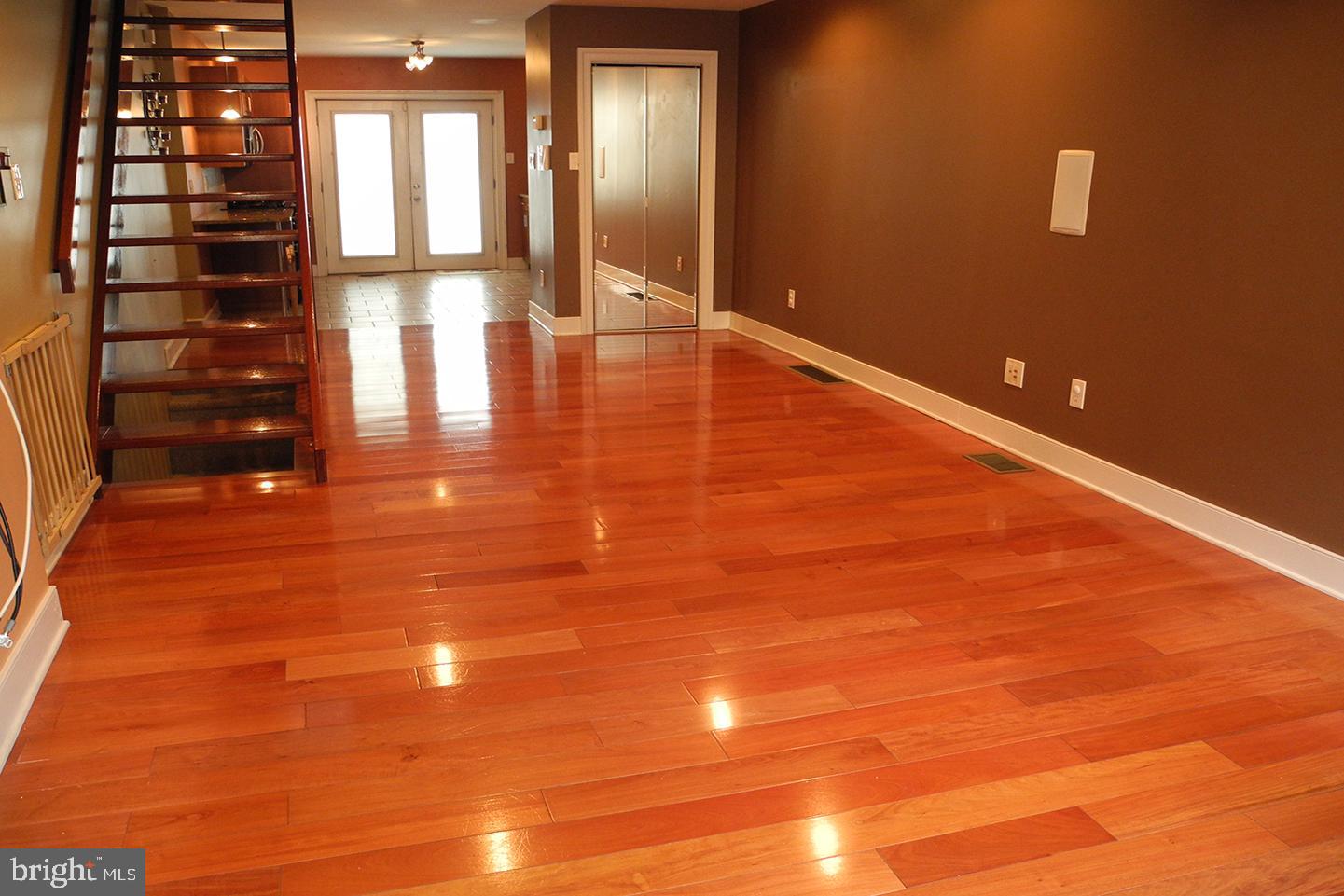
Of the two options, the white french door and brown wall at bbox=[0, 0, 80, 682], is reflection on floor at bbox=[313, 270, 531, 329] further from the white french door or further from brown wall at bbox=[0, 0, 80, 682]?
brown wall at bbox=[0, 0, 80, 682]

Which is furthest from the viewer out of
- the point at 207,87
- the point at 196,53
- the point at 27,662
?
the point at 207,87

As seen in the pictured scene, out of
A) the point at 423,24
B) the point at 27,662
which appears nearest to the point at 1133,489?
the point at 27,662

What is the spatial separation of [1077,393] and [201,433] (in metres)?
3.70

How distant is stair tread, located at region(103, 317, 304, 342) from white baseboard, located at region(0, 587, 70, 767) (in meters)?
1.83

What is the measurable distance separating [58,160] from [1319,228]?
181 inches

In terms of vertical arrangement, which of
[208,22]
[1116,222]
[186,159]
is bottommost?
[1116,222]

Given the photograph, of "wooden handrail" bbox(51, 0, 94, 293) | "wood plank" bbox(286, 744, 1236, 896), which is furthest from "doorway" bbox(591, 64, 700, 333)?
"wood plank" bbox(286, 744, 1236, 896)

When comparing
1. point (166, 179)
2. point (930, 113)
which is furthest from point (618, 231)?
point (930, 113)

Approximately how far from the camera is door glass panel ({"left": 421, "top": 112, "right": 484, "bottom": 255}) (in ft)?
36.9

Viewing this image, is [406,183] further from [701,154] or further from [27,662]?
[27,662]

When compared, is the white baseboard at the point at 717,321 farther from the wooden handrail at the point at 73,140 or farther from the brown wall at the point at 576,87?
the wooden handrail at the point at 73,140

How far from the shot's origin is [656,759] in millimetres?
2359

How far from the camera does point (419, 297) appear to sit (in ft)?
31.1

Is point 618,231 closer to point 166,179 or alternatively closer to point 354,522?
point 166,179
